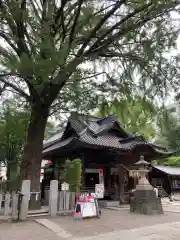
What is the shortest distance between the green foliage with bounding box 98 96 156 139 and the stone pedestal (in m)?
3.06

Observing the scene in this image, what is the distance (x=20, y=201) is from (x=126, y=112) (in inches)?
215

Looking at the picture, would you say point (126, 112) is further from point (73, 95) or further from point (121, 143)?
point (121, 143)

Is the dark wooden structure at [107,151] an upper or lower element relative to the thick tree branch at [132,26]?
lower

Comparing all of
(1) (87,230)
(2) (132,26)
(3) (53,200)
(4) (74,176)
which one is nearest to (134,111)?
(2) (132,26)

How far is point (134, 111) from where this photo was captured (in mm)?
9875

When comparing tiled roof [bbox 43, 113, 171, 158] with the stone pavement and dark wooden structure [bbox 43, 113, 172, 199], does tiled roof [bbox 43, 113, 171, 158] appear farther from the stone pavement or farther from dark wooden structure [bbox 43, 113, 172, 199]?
the stone pavement

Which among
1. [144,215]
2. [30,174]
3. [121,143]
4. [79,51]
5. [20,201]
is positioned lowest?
[144,215]

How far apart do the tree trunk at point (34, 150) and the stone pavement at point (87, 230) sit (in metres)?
2.06

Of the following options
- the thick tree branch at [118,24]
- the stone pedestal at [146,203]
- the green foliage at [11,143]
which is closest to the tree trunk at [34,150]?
the thick tree branch at [118,24]

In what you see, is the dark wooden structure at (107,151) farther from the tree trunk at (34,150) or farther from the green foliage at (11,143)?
the tree trunk at (34,150)

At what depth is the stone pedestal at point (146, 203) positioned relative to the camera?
35.0ft

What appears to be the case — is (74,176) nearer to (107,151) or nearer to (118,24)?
(107,151)

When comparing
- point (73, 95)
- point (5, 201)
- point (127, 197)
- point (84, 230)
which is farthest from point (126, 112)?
point (127, 197)

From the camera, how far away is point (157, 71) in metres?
9.21
